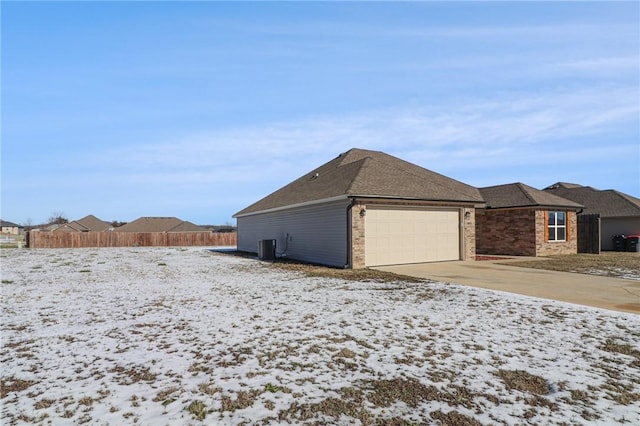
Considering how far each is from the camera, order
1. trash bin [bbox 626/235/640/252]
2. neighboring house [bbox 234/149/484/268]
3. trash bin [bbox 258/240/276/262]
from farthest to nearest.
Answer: trash bin [bbox 626/235/640/252] < trash bin [bbox 258/240/276/262] < neighboring house [bbox 234/149/484/268]

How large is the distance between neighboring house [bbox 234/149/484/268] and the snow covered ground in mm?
5712

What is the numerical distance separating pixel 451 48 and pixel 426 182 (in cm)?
592

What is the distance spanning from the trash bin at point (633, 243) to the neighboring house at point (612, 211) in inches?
45.1

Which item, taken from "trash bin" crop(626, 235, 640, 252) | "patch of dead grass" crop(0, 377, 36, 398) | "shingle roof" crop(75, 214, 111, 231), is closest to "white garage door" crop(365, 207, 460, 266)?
"patch of dead grass" crop(0, 377, 36, 398)

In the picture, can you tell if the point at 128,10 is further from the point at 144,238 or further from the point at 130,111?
the point at 144,238

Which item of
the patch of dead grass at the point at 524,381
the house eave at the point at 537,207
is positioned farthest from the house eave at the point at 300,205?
the house eave at the point at 537,207

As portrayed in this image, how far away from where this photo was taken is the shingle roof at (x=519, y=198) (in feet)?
61.5

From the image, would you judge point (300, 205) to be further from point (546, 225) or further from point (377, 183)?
point (546, 225)

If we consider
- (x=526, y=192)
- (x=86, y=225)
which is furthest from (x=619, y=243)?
(x=86, y=225)

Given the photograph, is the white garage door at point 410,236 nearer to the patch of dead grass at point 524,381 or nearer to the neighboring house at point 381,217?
the neighboring house at point 381,217

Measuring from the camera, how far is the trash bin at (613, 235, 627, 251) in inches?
870

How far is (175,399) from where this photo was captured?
3.40m

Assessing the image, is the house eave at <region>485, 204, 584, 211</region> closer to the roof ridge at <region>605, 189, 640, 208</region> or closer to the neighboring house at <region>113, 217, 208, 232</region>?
the roof ridge at <region>605, 189, 640, 208</region>

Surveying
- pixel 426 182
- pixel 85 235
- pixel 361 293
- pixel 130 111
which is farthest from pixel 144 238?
pixel 361 293
